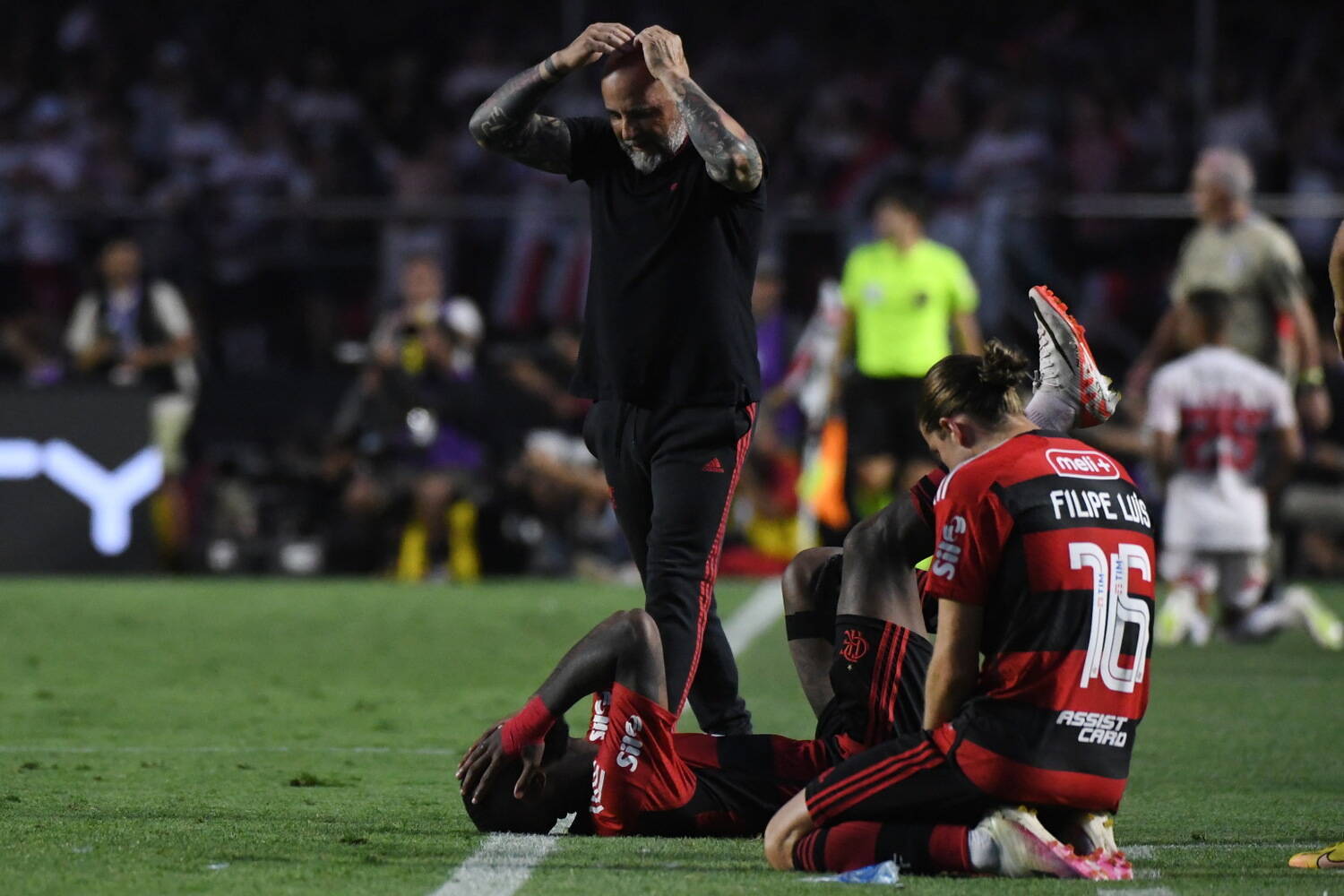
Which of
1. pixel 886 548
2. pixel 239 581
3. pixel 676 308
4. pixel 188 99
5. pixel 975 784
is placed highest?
pixel 188 99

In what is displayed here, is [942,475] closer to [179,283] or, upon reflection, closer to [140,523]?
Answer: [140,523]

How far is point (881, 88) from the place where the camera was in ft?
57.7

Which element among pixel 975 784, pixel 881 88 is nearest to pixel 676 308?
pixel 975 784

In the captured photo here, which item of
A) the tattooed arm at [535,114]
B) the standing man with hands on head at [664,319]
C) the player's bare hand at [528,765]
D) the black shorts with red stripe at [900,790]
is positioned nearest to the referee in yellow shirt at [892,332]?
the standing man with hands on head at [664,319]

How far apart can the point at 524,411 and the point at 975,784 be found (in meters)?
10.6

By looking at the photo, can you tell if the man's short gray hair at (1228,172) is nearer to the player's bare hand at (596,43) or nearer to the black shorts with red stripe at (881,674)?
the player's bare hand at (596,43)

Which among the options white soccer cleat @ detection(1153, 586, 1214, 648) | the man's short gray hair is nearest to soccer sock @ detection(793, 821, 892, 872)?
white soccer cleat @ detection(1153, 586, 1214, 648)

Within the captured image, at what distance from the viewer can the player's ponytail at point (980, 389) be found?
4.57m

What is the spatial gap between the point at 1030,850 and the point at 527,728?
4.15 ft

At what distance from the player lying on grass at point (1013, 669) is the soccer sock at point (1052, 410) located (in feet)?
1.30

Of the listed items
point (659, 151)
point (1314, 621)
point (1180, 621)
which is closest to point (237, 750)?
point (659, 151)

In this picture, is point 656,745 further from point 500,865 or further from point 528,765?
point 500,865

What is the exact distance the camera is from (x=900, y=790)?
4.52 m

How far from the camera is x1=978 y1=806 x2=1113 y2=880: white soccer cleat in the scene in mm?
4414
